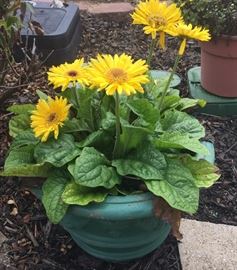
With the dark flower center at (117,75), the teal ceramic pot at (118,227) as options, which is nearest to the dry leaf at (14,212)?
the teal ceramic pot at (118,227)

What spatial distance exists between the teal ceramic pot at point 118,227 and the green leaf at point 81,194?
0.03 meters

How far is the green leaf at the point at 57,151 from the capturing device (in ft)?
5.30

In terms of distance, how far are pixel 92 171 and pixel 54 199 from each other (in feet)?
0.50

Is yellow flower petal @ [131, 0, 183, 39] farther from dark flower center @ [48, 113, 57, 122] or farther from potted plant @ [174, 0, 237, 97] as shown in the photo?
potted plant @ [174, 0, 237, 97]

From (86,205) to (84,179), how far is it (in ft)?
0.27

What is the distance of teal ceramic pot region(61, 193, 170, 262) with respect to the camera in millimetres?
1552

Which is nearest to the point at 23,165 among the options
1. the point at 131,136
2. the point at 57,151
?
the point at 57,151

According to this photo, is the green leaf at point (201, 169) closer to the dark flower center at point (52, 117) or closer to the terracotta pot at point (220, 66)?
the dark flower center at point (52, 117)

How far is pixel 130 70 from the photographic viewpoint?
147cm

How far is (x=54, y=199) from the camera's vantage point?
1598mm

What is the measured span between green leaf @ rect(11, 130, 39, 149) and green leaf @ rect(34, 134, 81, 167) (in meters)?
0.11

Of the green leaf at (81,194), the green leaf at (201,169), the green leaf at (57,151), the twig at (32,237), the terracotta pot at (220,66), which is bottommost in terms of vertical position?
the twig at (32,237)

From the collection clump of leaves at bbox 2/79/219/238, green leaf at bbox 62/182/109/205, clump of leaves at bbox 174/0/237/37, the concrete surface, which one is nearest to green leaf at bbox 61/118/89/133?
clump of leaves at bbox 2/79/219/238

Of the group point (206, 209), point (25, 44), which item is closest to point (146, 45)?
point (25, 44)
